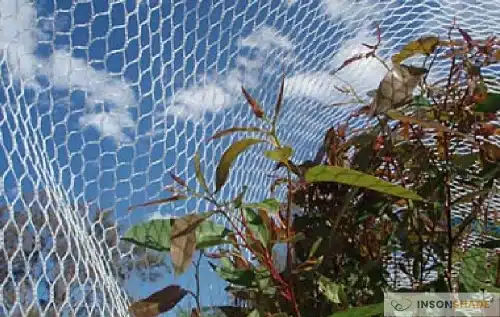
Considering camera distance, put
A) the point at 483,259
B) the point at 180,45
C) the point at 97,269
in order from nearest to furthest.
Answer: the point at 483,259
the point at 97,269
the point at 180,45

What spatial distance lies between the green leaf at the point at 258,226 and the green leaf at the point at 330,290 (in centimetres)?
6

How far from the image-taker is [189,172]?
1328 mm

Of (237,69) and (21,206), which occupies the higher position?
(237,69)

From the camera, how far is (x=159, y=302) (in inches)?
18.9

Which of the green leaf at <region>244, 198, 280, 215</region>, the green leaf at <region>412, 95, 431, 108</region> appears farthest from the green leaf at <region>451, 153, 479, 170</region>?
the green leaf at <region>244, 198, 280, 215</region>

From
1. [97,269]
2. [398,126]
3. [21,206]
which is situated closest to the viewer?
[398,126]

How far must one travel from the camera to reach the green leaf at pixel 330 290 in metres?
0.51

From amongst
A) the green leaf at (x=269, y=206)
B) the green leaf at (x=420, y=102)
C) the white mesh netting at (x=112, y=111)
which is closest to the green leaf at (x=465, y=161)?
the green leaf at (x=420, y=102)

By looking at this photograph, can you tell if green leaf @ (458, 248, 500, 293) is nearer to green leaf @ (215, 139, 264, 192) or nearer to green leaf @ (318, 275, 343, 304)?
green leaf @ (318, 275, 343, 304)

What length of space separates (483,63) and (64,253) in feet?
3.66

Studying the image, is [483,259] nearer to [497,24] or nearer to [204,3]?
[204,3]

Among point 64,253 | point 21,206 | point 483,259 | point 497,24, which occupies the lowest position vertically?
point 64,253

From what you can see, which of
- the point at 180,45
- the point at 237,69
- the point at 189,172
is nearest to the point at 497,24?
the point at 237,69

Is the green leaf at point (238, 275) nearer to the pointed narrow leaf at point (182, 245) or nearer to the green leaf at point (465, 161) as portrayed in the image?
the pointed narrow leaf at point (182, 245)
